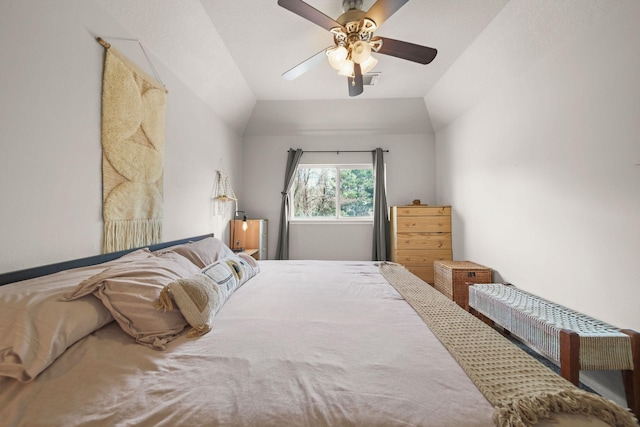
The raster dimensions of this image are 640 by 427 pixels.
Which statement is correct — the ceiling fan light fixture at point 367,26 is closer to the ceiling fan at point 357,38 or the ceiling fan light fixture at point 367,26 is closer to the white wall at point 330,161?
the ceiling fan at point 357,38

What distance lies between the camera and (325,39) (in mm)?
2273

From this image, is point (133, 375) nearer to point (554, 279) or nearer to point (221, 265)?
point (221, 265)

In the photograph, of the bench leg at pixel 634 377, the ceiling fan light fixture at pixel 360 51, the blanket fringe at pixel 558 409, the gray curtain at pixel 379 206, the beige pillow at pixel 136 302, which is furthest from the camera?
the gray curtain at pixel 379 206

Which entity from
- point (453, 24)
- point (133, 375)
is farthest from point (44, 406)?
point (453, 24)

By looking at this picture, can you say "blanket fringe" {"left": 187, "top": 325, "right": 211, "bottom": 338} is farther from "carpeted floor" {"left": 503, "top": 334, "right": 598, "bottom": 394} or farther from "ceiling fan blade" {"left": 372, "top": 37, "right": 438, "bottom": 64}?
"carpeted floor" {"left": 503, "top": 334, "right": 598, "bottom": 394}

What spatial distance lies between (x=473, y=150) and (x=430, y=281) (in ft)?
5.90

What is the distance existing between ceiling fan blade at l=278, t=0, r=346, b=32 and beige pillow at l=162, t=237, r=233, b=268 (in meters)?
1.62

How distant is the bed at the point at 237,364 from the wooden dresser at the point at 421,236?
2.35 m

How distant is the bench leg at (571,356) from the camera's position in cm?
135

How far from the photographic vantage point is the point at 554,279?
1.93 metres

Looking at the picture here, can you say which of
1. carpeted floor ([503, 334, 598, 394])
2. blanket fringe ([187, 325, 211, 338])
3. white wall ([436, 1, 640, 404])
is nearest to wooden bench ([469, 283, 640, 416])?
white wall ([436, 1, 640, 404])

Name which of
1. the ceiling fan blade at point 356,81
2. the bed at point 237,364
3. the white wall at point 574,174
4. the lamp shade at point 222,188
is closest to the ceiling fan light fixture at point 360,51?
the ceiling fan blade at point 356,81

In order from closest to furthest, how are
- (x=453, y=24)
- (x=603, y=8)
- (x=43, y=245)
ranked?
1. (x=43, y=245)
2. (x=603, y=8)
3. (x=453, y=24)

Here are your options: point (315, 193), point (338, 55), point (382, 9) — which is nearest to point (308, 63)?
point (338, 55)
